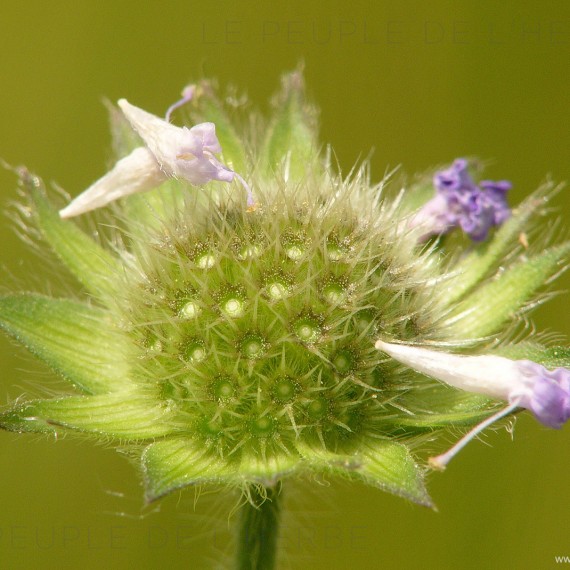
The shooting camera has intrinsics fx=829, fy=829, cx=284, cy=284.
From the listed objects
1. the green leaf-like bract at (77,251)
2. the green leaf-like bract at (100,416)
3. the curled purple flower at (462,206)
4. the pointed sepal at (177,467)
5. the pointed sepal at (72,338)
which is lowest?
the pointed sepal at (177,467)

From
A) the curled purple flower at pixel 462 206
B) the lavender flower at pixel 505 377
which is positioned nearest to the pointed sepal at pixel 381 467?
the lavender flower at pixel 505 377

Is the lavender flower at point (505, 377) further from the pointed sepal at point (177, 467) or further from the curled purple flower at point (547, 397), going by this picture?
the pointed sepal at point (177, 467)

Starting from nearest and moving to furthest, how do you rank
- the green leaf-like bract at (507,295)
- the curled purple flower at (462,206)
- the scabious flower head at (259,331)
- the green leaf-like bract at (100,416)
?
the green leaf-like bract at (100,416), the scabious flower head at (259,331), the green leaf-like bract at (507,295), the curled purple flower at (462,206)

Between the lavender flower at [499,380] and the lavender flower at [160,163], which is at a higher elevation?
the lavender flower at [160,163]

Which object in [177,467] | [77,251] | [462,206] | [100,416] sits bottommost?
[177,467]

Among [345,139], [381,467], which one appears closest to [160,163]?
[381,467]

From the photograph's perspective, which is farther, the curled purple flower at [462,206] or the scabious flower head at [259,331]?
the curled purple flower at [462,206]

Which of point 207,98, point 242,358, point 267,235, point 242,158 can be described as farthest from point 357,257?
point 207,98

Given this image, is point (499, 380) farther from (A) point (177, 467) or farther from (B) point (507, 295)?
(A) point (177, 467)
